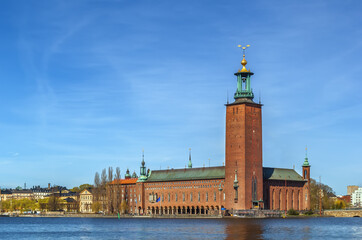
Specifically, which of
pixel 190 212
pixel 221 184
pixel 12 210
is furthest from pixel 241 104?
pixel 12 210

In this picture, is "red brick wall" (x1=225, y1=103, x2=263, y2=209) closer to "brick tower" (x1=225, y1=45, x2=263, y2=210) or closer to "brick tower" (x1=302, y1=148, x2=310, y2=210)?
"brick tower" (x1=225, y1=45, x2=263, y2=210)

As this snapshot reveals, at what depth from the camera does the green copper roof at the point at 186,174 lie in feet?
440

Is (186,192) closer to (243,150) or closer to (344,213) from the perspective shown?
(243,150)

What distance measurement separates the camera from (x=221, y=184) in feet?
426

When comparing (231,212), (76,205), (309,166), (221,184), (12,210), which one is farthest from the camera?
(12,210)

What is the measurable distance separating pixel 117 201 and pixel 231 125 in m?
30.8

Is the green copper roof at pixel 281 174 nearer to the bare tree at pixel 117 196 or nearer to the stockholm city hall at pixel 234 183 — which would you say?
the stockholm city hall at pixel 234 183

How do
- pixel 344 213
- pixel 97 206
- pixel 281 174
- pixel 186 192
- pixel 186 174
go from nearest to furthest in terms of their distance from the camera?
pixel 281 174 < pixel 186 192 < pixel 344 213 < pixel 97 206 < pixel 186 174

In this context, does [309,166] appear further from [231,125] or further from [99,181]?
[99,181]

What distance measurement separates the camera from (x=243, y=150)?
396 ft

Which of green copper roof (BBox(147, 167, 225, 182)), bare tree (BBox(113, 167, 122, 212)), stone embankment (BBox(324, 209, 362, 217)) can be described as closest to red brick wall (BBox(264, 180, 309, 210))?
stone embankment (BBox(324, 209, 362, 217))

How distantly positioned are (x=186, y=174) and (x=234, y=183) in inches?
922

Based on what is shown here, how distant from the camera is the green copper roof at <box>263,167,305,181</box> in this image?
13262cm

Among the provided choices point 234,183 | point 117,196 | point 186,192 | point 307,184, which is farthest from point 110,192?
point 307,184
